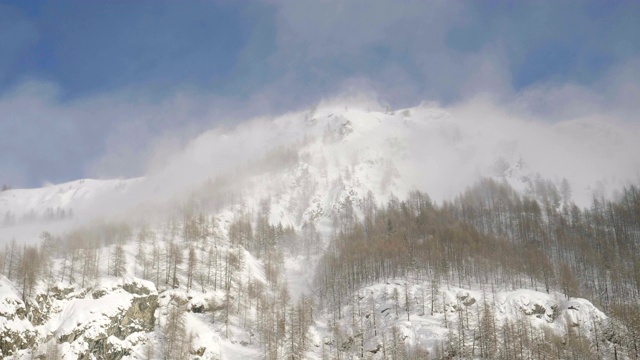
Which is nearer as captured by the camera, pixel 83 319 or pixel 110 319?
pixel 83 319

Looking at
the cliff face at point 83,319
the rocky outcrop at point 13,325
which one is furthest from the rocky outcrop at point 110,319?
the rocky outcrop at point 13,325

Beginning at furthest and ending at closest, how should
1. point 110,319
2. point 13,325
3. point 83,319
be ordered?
point 110,319 < point 83,319 < point 13,325

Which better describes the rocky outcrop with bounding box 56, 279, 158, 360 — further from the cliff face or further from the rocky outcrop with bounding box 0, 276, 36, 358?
the rocky outcrop with bounding box 0, 276, 36, 358

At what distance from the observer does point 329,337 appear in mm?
107188

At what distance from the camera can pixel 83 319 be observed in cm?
8812

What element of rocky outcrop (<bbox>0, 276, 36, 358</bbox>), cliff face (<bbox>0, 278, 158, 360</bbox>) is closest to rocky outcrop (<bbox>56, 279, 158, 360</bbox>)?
cliff face (<bbox>0, 278, 158, 360</bbox>)

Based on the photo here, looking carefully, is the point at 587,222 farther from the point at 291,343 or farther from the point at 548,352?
the point at 291,343

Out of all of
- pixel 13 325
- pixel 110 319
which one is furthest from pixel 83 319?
pixel 13 325

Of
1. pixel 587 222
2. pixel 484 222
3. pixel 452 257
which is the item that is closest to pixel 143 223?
pixel 452 257

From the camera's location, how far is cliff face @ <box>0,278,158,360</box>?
82500 millimetres

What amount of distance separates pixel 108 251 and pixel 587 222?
625 feet

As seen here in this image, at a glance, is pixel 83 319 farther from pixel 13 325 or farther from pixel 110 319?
pixel 13 325

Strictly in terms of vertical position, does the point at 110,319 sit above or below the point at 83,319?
below

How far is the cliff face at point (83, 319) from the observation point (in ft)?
271
